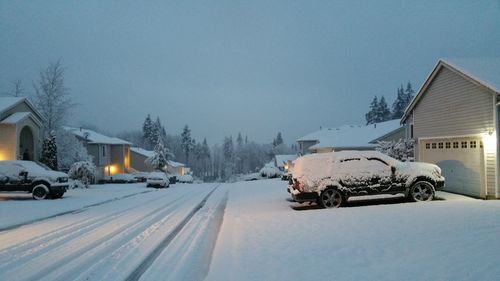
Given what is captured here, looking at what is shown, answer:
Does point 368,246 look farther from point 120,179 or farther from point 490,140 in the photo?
point 120,179

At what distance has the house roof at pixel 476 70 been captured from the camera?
13680mm

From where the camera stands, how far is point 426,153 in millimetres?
17891

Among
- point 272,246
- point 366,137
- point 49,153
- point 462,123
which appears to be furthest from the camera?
point 366,137

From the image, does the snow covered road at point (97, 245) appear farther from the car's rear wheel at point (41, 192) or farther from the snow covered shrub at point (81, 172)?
the snow covered shrub at point (81, 172)

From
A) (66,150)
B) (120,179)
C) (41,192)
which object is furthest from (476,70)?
(120,179)

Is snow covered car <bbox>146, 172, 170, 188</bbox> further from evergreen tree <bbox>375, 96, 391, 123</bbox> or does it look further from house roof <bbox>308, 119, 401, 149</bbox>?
evergreen tree <bbox>375, 96, 391, 123</bbox>

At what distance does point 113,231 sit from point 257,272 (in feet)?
17.3

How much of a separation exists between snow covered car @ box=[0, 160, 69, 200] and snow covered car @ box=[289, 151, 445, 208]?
42.2 feet

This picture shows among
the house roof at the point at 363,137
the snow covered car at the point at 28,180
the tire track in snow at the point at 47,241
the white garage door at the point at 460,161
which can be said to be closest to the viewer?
the tire track in snow at the point at 47,241

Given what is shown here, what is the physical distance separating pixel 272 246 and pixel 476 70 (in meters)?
12.4

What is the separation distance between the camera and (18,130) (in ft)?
82.2

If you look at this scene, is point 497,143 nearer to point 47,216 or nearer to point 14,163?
point 47,216

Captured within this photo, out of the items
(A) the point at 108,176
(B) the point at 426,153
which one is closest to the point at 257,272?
(B) the point at 426,153

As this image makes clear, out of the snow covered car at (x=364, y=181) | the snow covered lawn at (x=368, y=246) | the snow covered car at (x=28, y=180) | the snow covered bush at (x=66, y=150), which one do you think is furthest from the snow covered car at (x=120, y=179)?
the snow covered lawn at (x=368, y=246)
